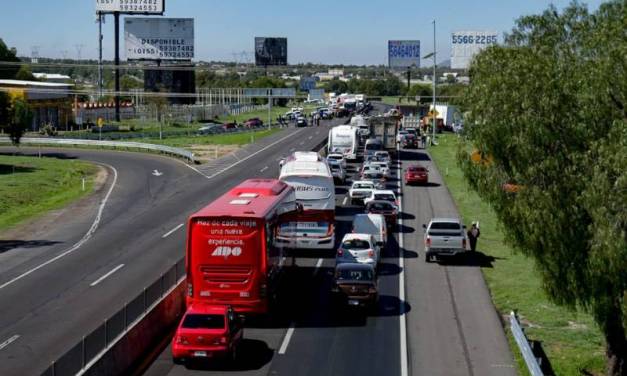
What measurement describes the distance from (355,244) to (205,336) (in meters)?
12.8

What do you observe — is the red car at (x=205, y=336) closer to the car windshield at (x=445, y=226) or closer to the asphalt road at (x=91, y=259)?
the asphalt road at (x=91, y=259)

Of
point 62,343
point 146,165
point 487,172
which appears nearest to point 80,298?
point 62,343

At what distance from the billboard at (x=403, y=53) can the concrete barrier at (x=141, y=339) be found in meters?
145

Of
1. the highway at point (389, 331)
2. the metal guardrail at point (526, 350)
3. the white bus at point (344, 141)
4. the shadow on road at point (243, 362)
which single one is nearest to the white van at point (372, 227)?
the highway at point (389, 331)

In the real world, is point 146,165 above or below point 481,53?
below

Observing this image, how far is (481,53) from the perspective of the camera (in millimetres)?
23438

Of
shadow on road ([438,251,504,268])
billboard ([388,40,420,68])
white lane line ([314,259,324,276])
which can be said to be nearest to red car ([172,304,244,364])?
white lane line ([314,259,324,276])

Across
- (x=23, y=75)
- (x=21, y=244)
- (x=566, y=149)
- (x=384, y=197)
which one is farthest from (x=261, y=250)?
(x=23, y=75)

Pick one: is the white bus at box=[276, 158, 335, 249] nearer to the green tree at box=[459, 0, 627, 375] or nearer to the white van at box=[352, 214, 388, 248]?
the white van at box=[352, 214, 388, 248]

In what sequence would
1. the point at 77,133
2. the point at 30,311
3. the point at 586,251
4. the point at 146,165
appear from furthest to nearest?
the point at 77,133, the point at 146,165, the point at 30,311, the point at 586,251

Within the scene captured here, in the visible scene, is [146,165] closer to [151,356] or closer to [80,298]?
[80,298]

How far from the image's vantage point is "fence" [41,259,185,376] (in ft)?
57.2

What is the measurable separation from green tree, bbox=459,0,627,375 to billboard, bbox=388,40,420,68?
14655 centimetres

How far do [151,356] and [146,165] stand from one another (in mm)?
53328
